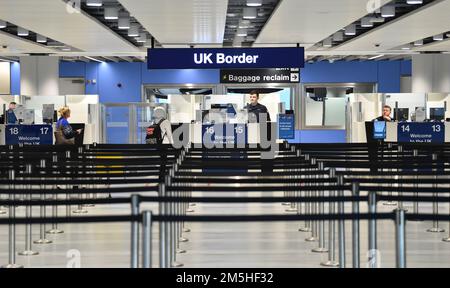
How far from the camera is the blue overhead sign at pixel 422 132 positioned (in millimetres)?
16000

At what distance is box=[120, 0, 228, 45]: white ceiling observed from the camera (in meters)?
12.0

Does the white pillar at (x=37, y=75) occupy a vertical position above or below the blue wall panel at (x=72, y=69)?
below

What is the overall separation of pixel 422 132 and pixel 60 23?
774 centimetres

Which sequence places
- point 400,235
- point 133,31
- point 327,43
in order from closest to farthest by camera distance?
point 400,235 → point 133,31 → point 327,43

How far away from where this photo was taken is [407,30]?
15.9 metres

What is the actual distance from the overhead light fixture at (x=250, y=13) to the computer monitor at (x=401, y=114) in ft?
23.1

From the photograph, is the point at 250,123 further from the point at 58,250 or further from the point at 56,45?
the point at 58,250

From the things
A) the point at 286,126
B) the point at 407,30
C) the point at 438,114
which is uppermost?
the point at 407,30

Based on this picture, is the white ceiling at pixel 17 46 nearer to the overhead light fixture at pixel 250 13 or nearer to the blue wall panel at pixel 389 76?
the overhead light fixture at pixel 250 13

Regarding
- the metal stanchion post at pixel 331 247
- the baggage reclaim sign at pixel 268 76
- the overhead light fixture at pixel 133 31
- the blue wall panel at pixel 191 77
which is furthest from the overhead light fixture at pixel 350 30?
the metal stanchion post at pixel 331 247

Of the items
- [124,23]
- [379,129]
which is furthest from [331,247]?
[379,129]

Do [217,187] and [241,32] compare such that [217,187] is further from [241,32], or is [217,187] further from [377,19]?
[241,32]

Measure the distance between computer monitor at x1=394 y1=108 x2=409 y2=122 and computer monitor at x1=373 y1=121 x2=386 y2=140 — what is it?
13.4ft

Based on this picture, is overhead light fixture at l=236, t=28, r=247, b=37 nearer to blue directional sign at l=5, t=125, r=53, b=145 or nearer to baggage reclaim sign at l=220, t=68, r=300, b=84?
baggage reclaim sign at l=220, t=68, r=300, b=84
